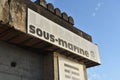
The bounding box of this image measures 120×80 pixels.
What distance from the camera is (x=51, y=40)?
12.2m

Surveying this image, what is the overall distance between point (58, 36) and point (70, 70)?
2.31m

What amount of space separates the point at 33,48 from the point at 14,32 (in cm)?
227

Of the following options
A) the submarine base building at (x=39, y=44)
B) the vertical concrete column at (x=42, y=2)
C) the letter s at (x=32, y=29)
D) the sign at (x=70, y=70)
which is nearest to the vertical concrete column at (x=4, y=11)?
the submarine base building at (x=39, y=44)

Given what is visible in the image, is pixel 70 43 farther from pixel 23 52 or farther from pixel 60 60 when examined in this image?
pixel 23 52

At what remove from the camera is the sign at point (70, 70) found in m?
12.9

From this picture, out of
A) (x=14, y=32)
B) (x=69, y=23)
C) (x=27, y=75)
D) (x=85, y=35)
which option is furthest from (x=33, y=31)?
(x=85, y=35)

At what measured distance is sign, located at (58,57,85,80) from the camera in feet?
42.5

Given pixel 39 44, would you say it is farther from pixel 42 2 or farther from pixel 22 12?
pixel 42 2

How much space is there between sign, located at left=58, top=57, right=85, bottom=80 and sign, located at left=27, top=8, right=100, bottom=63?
735 mm

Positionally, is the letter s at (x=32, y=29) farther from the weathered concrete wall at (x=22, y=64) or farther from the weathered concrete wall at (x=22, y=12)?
the weathered concrete wall at (x=22, y=64)

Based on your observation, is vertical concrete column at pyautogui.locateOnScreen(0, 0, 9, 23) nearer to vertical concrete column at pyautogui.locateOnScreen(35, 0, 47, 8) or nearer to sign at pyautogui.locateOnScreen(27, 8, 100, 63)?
sign at pyautogui.locateOnScreen(27, 8, 100, 63)

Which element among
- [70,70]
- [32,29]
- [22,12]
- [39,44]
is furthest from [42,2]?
[70,70]

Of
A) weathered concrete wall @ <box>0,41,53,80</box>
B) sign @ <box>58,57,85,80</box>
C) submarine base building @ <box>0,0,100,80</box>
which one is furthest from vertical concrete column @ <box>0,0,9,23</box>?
sign @ <box>58,57,85,80</box>

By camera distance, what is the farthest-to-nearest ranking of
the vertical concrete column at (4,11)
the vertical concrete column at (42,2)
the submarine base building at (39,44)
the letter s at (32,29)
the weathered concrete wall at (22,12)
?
the vertical concrete column at (42,2), the letter s at (32,29), the submarine base building at (39,44), the weathered concrete wall at (22,12), the vertical concrete column at (4,11)
